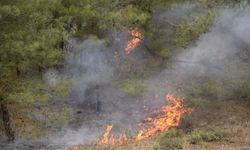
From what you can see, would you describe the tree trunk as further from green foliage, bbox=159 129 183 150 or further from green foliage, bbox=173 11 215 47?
green foliage, bbox=173 11 215 47

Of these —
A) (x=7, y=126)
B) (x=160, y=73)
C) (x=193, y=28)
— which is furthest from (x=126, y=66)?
(x=7, y=126)

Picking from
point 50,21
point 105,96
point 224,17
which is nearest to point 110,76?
point 105,96

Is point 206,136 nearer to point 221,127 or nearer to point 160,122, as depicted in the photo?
point 221,127

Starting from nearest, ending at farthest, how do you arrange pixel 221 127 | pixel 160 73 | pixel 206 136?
1. pixel 206 136
2. pixel 221 127
3. pixel 160 73

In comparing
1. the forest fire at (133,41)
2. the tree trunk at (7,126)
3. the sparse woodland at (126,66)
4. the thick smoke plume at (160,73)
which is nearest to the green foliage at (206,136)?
the sparse woodland at (126,66)

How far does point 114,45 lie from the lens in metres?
23.4

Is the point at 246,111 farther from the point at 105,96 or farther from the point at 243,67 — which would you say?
the point at 105,96

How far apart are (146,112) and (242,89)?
489cm

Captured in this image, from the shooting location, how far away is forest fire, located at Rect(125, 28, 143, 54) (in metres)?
20.8

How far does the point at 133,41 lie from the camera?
23219 mm

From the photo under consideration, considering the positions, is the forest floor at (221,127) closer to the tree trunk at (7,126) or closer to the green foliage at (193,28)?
the tree trunk at (7,126)

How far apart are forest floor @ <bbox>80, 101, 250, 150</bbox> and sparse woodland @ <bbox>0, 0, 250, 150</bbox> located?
4cm

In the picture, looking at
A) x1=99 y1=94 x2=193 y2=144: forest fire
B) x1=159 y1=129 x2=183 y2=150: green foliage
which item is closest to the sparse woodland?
x1=159 y1=129 x2=183 y2=150: green foliage

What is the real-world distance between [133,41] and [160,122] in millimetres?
4535
